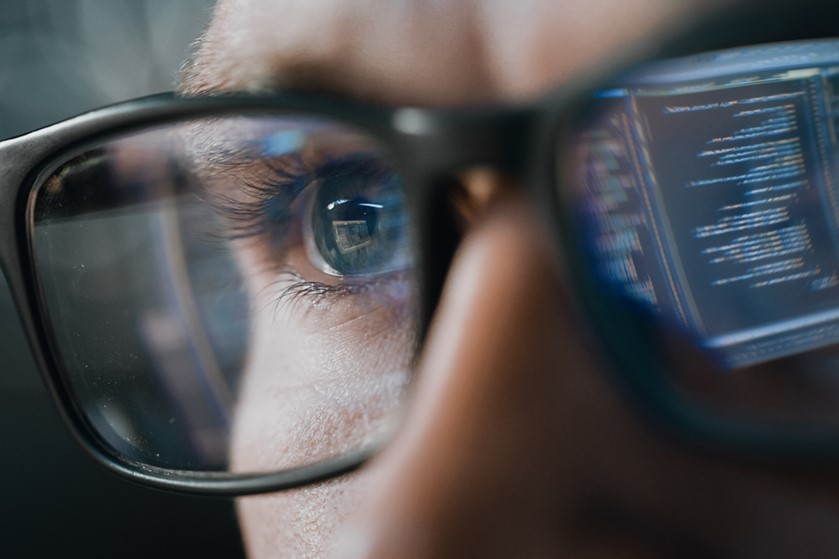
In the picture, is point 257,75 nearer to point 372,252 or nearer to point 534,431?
point 372,252

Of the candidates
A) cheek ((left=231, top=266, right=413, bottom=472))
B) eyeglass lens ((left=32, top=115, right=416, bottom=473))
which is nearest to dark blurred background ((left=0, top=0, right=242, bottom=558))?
eyeglass lens ((left=32, top=115, right=416, bottom=473))

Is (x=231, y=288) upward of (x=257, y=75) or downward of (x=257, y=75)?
downward

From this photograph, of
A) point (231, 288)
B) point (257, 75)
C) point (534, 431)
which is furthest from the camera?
point (231, 288)

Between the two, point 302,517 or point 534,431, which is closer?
point 534,431

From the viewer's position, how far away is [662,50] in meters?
0.36

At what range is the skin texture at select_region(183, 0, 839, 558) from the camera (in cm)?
38

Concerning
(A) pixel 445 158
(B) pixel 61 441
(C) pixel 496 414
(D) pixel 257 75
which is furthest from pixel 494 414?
(B) pixel 61 441

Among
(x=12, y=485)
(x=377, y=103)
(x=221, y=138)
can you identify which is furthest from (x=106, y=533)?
(x=377, y=103)

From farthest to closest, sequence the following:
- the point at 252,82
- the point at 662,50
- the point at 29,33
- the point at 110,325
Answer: the point at 29,33, the point at 110,325, the point at 252,82, the point at 662,50

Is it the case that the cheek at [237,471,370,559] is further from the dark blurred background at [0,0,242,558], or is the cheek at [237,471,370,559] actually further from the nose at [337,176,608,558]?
the dark blurred background at [0,0,242,558]

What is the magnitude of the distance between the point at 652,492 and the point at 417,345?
0.50ft

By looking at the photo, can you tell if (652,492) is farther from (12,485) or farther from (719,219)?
(12,485)

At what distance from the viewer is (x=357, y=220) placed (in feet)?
1.78

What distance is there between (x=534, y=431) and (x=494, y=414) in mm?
22
